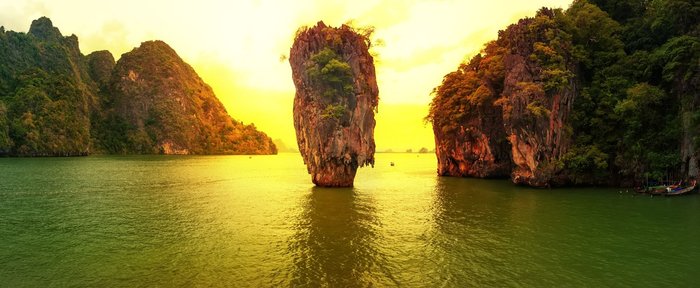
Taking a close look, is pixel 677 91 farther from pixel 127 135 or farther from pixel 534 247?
pixel 127 135

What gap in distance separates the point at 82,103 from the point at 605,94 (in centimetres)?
15981

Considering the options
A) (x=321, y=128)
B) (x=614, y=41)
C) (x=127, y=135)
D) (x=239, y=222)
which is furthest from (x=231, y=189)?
(x=127, y=135)

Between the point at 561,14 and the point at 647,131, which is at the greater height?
the point at 561,14

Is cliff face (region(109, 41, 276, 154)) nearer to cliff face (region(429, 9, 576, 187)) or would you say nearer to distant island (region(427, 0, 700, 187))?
cliff face (region(429, 9, 576, 187))

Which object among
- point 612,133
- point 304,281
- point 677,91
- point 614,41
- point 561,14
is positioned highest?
point 561,14

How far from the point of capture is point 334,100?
39562 millimetres

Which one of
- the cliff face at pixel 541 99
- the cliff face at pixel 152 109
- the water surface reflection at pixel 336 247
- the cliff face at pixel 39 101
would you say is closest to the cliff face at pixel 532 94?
the cliff face at pixel 541 99

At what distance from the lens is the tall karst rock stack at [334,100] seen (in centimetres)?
3903

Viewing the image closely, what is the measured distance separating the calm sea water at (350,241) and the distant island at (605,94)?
5.87m

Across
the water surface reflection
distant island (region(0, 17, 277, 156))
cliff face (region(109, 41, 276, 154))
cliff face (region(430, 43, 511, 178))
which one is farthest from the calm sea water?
cliff face (region(109, 41, 276, 154))

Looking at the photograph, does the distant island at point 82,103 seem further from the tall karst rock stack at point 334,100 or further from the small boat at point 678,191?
the small boat at point 678,191

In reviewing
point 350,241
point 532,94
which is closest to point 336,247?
point 350,241

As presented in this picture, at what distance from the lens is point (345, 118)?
129 ft

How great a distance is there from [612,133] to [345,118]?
27.7 metres
